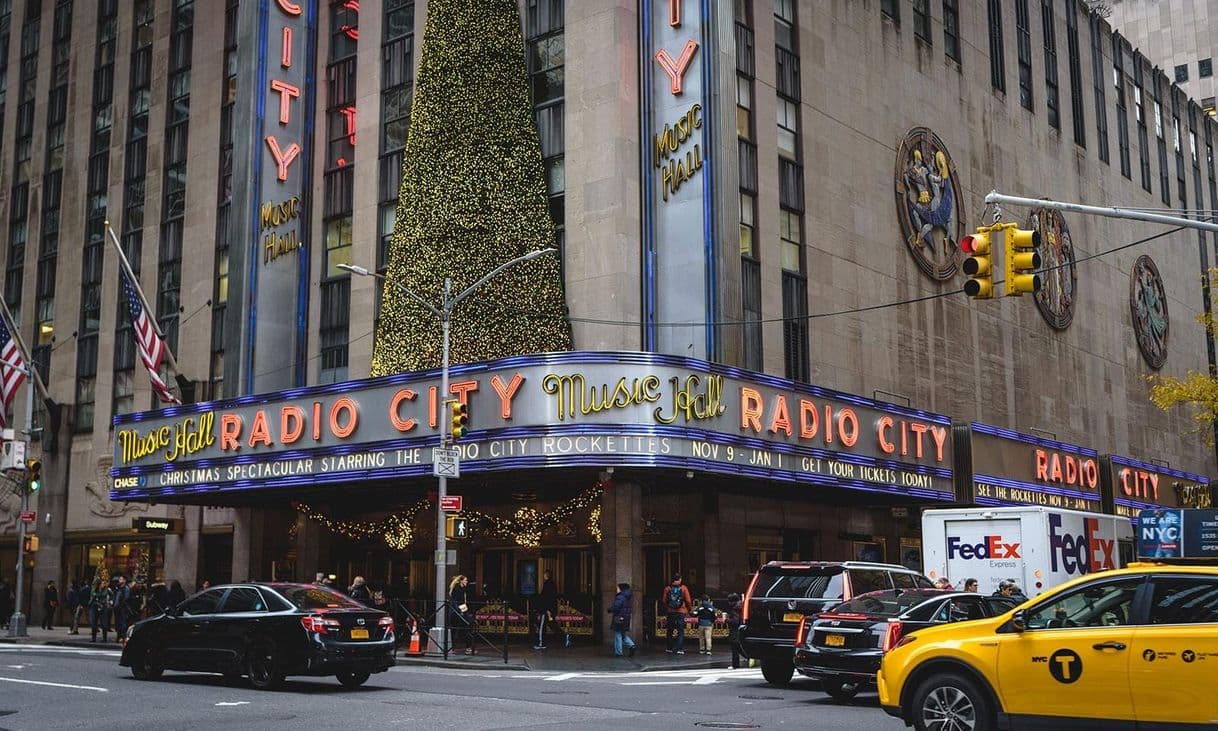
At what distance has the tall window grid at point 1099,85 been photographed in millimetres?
60500

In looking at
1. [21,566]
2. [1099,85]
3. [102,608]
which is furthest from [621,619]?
[1099,85]

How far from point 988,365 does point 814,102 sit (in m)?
13.4

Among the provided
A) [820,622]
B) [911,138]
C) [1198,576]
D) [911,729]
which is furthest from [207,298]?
[1198,576]

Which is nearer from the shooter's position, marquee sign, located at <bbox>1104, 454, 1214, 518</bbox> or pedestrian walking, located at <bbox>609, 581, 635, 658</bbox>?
pedestrian walking, located at <bbox>609, 581, 635, 658</bbox>

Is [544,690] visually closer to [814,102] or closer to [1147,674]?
[1147,674]

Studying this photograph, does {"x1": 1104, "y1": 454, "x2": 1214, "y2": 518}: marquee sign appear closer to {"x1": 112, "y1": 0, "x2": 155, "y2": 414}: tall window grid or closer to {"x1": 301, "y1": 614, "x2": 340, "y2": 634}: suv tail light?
{"x1": 301, "y1": 614, "x2": 340, "y2": 634}: suv tail light

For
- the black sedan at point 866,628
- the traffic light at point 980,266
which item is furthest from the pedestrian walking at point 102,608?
the traffic light at point 980,266

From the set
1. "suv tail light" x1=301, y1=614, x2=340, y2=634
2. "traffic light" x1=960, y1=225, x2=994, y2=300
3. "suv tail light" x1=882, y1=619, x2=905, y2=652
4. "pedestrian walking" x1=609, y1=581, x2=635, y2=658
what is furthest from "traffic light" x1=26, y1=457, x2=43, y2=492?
"traffic light" x1=960, y1=225, x2=994, y2=300

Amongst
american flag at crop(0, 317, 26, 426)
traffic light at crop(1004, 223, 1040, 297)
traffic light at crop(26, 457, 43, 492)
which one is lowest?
traffic light at crop(26, 457, 43, 492)

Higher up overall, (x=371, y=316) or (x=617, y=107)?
(x=617, y=107)

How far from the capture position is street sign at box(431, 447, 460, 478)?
29.5 m

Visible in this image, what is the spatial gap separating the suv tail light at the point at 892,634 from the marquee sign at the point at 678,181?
685 inches

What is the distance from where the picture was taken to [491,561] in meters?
39.4

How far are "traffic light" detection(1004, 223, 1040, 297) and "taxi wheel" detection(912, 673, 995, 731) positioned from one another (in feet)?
19.2
